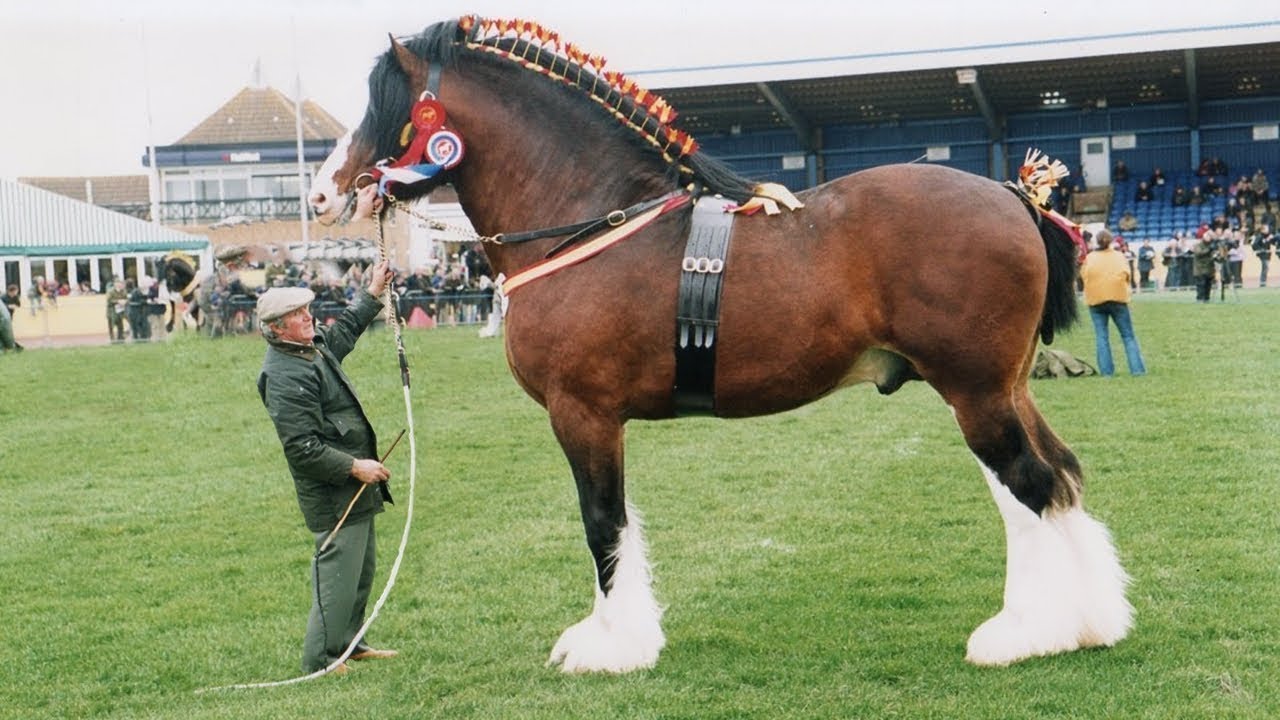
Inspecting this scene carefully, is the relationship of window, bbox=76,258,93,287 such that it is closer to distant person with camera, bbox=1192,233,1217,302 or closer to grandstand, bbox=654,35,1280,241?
grandstand, bbox=654,35,1280,241

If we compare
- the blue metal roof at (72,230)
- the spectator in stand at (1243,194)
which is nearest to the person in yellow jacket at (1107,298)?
the spectator in stand at (1243,194)

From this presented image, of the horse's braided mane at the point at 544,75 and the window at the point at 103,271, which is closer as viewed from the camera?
the horse's braided mane at the point at 544,75

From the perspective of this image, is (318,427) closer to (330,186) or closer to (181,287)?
(330,186)

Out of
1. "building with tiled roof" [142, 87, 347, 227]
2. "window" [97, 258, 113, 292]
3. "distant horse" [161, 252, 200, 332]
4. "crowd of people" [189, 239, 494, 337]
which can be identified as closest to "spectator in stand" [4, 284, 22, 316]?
"distant horse" [161, 252, 200, 332]

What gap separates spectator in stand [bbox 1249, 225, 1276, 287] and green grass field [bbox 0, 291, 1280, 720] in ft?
56.0

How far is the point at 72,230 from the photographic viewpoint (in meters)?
47.7

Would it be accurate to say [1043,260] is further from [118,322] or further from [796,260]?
[118,322]

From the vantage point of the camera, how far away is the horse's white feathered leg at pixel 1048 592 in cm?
582

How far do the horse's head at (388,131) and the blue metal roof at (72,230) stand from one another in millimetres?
42942

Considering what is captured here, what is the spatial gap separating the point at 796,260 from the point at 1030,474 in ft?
4.55

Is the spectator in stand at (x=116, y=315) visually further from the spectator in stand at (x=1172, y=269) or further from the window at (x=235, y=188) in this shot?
the window at (x=235, y=188)

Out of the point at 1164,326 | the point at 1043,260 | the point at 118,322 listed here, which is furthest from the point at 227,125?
the point at 1043,260

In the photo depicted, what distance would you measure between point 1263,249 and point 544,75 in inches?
1219

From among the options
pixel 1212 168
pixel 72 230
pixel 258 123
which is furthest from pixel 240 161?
pixel 1212 168
